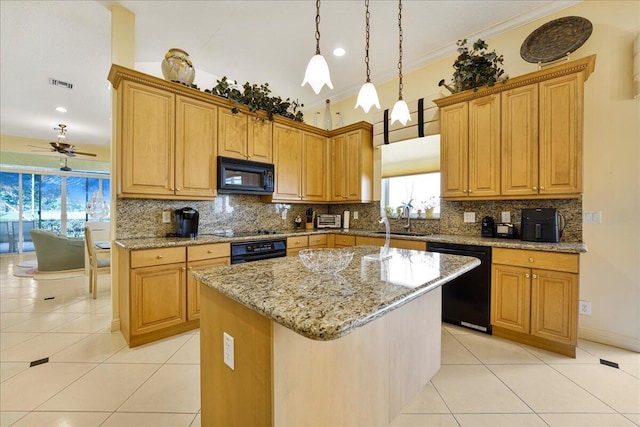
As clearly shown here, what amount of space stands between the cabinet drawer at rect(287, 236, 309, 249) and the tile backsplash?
0.70m

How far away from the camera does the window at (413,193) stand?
11.9 ft

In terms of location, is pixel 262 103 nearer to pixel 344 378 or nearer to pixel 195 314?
pixel 195 314

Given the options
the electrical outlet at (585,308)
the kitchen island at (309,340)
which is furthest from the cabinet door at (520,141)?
the kitchen island at (309,340)

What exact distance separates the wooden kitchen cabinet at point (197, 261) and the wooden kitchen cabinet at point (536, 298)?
269cm

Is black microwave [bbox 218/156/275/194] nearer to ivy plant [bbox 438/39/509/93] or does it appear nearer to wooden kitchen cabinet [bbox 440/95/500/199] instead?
wooden kitchen cabinet [bbox 440/95/500/199]

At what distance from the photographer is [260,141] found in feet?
11.8

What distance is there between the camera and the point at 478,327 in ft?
8.77

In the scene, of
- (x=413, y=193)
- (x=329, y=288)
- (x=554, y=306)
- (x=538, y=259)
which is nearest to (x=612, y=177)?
(x=538, y=259)

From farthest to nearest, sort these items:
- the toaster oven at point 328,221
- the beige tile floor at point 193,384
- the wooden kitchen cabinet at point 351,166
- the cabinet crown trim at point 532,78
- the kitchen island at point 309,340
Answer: the toaster oven at point 328,221 < the wooden kitchen cabinet at point 351,166 < the cabinet crown trim at point 532,78 < the beige tile floor at point 193,384 < the kitchen island at point 309,340

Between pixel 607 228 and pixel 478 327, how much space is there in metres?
1.44

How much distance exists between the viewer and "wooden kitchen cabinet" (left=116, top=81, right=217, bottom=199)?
2562mm

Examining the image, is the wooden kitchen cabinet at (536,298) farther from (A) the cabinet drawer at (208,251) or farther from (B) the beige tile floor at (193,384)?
(A) the cabinet drawer at (208,251)

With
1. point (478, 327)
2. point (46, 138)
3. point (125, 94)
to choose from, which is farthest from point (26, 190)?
point (478, 327)

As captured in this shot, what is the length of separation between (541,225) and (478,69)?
170 cm
